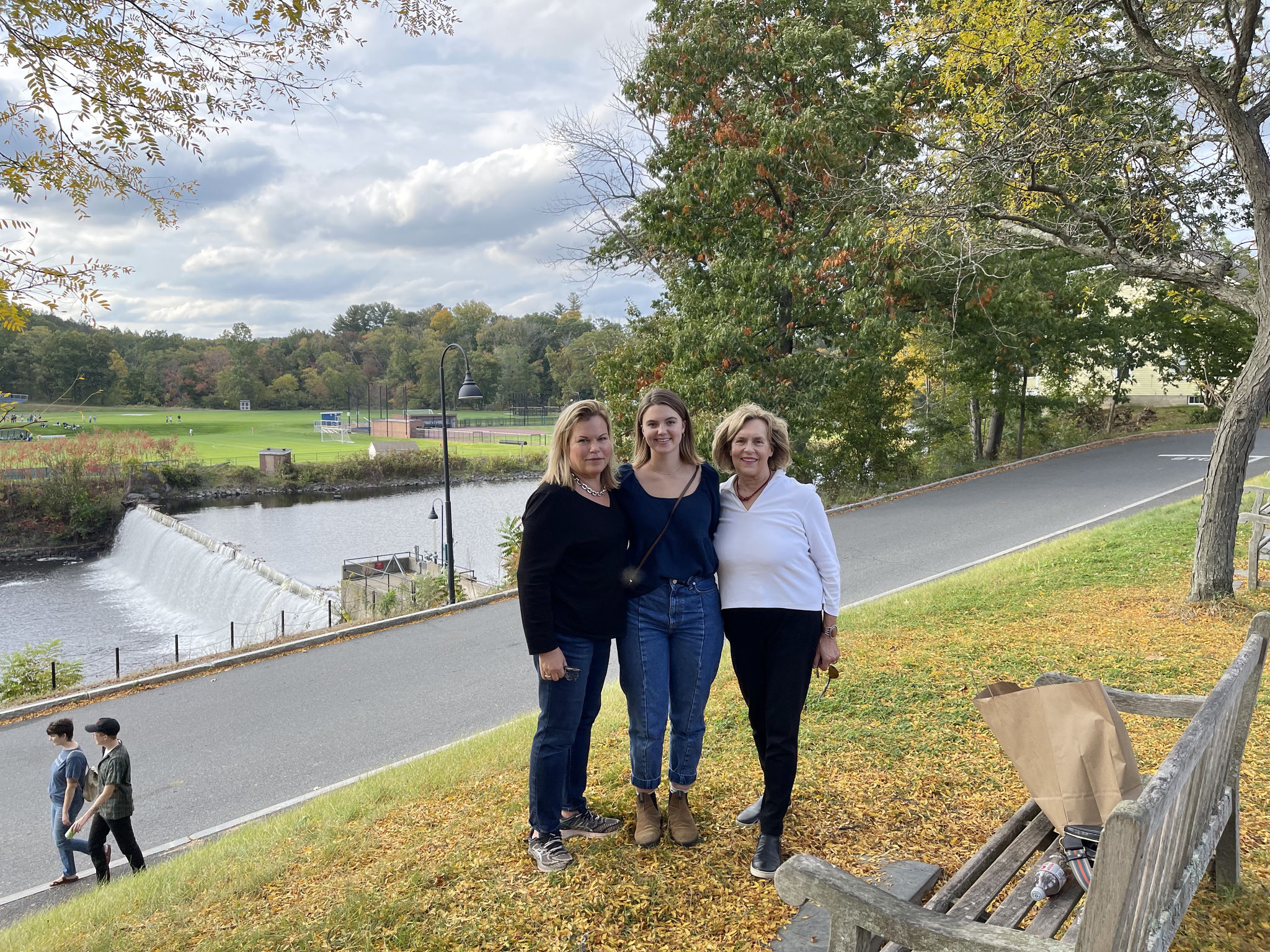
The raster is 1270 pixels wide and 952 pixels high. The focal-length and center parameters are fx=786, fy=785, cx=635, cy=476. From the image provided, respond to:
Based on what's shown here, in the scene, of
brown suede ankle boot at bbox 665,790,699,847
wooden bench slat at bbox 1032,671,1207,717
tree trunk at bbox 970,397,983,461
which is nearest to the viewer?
wooden bench slat at bbox 1032,671,1207,717

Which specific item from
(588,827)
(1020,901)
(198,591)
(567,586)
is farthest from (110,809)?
(198,591)

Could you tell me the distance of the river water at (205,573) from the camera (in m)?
22.1

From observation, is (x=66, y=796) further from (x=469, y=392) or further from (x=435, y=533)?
(x=435, y=533)

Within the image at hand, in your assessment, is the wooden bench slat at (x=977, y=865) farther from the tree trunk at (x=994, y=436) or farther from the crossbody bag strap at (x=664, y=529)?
the tree trunk at (x=994, y=436)

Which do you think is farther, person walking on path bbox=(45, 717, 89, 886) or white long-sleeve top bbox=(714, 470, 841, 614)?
person walking on path bbox=(45, 717, 89, 886)

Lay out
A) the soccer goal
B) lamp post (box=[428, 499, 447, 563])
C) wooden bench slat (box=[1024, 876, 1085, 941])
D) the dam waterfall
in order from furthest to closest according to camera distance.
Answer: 1. the soccer goal
2. lamp post (box=[428, 499, 447, 563])
3. the dam waterfall
4. wooden bench slat (box=[1024, 876, 1085, 941])

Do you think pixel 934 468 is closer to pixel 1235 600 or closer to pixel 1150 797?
pixel 1235 600

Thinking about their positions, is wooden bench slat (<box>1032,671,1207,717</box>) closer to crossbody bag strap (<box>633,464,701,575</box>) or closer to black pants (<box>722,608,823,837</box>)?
black pants (<box>722,608,823,837</box>)

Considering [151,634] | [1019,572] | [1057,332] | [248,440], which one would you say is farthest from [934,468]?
[248,440]

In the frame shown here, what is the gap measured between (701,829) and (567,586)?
1292 mm

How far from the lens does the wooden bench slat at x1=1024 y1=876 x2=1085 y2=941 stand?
6.60 feet

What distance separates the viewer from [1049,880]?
2207mm

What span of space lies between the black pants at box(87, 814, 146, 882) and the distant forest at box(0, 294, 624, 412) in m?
70.8

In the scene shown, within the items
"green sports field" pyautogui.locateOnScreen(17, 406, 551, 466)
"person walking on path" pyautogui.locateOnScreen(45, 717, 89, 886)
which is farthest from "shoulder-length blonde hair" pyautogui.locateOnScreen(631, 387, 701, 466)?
"green sports field" pyautogui.locateOnScreen(17, 406, 551, 466)
